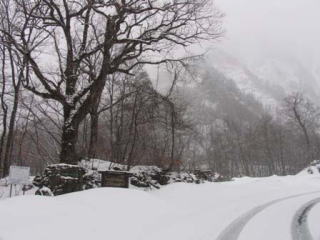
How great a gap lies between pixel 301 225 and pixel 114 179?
7.74m

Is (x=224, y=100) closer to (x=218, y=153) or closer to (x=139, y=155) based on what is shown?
(x=218, y=153)

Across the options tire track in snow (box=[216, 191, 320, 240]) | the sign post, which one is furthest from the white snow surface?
the sign post

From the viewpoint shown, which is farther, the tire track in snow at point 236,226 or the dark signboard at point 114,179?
the dark signboard at point 114,179

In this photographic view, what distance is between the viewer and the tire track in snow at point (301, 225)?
8.09m

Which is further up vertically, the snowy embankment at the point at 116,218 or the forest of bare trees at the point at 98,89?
the forest of bare trees at the point at 98,89

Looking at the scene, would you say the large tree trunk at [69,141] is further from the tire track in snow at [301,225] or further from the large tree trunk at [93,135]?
the tire track in snow at [301,225]

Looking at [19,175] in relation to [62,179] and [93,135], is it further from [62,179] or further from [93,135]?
[93,135]

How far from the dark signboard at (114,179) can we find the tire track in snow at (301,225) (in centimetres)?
663

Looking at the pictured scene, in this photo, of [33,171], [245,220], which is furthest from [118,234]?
[33,171]

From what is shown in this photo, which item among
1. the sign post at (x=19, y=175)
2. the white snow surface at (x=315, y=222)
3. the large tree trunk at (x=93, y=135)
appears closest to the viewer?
the white snow surface at (x=315, y=222)

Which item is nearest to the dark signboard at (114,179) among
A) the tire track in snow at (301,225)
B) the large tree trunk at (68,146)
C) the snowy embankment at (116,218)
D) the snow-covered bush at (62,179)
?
the snow-covered bush at (62,179)

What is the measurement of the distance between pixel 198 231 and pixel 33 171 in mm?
51948

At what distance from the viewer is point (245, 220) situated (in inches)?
424

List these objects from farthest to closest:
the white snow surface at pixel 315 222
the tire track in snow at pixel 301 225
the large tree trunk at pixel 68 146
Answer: the large tree trunk at pixel 68 146 → the white snow surface at pixel 315 222 → the tire track in snow at pixel 301 225
